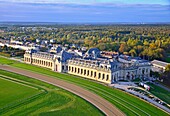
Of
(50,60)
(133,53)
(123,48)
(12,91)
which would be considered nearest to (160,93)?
(12,91)

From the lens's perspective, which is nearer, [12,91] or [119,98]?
[119,98]

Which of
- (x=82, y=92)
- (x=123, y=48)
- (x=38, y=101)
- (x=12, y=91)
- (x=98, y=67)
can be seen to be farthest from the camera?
(x=123, y=48)

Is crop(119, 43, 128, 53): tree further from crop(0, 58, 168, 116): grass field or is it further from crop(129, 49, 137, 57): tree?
crop(0, 58, 168, 116): grass field

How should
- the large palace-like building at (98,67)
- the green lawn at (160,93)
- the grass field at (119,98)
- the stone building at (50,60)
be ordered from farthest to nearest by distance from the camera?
the stone building at (50,60) → the large palace-like building at (98,67) → the green lawn at (160,93) → the grass field at (119,98)

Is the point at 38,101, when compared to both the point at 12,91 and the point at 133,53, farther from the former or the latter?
the point at 133,53

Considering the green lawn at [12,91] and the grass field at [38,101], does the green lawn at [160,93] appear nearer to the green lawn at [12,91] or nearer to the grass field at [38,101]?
the grass field at [38,101]

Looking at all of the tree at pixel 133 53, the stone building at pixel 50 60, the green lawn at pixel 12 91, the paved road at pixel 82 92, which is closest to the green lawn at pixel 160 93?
the paved road at pixel 82 92
